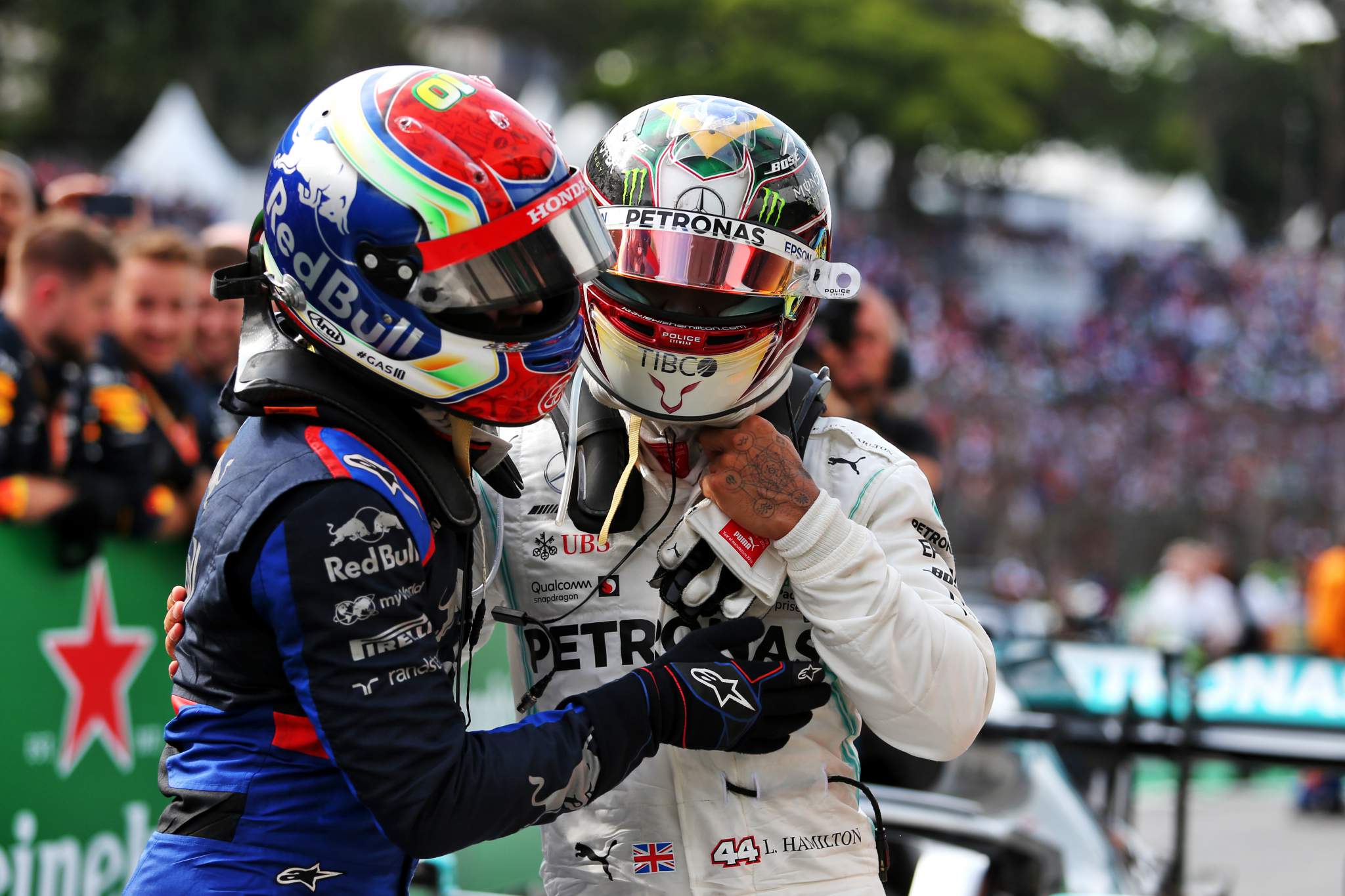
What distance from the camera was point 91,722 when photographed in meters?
4.39

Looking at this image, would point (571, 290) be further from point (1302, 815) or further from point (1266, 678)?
point (1302, 815)

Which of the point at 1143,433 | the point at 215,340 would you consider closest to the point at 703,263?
the point at 215,340

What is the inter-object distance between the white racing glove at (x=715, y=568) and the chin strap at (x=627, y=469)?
10 centimetres

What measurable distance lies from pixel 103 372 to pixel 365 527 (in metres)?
3.47

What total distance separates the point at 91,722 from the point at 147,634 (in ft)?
1.11

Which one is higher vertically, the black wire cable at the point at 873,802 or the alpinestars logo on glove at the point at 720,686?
the alpinestars logo on glove at the point at 720,686

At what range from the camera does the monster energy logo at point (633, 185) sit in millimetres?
2238

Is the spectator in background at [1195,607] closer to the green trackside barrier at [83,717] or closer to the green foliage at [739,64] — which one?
the green trackside barrier at [83,717]

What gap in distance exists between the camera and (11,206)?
5082mm

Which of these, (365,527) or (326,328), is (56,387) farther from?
(365,527)

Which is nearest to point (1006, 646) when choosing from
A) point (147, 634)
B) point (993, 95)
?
point (147, 634)

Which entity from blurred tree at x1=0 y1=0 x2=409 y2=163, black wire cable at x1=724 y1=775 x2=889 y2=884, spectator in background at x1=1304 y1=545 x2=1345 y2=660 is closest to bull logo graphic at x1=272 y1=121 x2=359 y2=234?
black wire cable at x1=724 y1=775 x2=889 y2=884

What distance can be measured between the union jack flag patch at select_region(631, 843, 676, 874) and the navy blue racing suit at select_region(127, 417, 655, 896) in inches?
14.2

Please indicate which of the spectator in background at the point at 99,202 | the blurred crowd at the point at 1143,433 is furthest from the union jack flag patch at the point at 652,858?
the blurred crowd at the point at 1143,433
